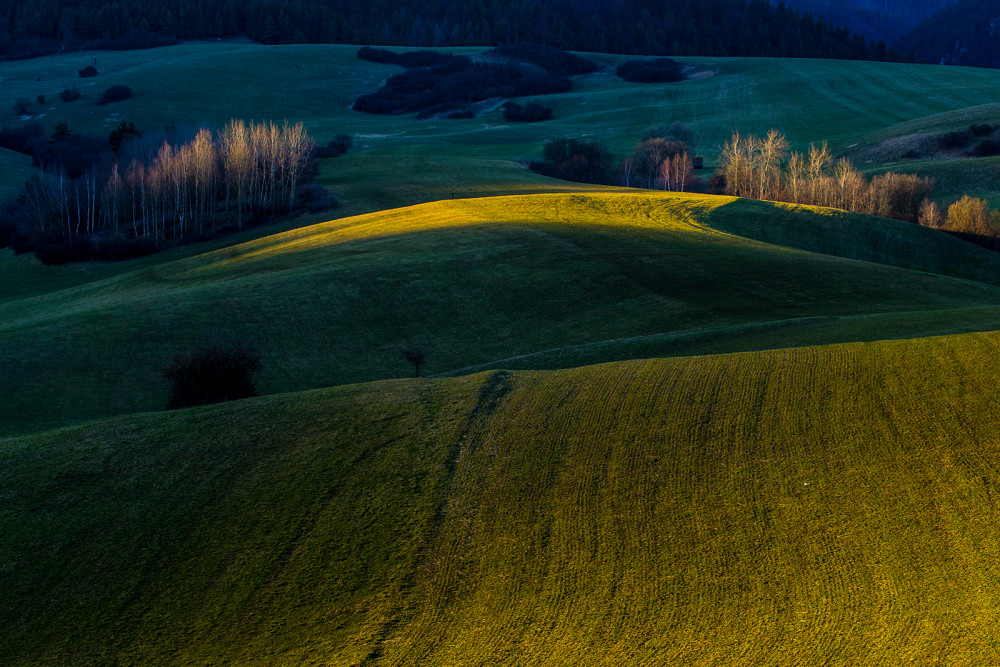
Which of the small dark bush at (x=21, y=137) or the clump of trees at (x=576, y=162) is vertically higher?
the small dark bush at (x=21, y=137)

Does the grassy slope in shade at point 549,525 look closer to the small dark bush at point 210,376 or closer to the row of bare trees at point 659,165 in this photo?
the small dark bush at point 210,376

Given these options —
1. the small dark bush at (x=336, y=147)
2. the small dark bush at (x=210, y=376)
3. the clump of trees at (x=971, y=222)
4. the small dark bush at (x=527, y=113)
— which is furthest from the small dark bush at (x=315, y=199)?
the small dark bush at (x=527, y=113)

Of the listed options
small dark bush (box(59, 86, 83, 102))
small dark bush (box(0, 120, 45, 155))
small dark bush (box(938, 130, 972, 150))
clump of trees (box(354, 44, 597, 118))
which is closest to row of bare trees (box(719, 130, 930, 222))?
small dark bush (box(938, 130, 972, 150))

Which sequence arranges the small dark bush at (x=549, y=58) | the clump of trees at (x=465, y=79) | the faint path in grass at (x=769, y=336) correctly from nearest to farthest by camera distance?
the faint path in grass at (x=769, y=336) → the clump of trees at (x=465, y=79) → the small dark bush at (x=549, y=58)

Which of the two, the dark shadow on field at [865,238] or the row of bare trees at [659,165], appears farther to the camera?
the row of bare trees at [659,165]

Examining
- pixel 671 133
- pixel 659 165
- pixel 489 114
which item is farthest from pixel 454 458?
pixel 489 114

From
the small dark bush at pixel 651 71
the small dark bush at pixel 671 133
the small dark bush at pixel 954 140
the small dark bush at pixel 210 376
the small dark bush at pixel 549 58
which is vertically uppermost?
the small dark bush at pixel 549 58
